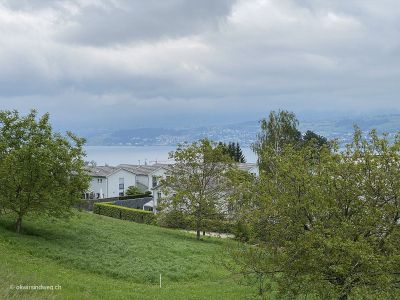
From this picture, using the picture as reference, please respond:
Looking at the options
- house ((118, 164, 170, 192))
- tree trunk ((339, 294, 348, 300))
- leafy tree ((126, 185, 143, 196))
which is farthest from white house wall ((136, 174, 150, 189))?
tree trunk ((339, 294, 348, 300))

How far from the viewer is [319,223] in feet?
42.1

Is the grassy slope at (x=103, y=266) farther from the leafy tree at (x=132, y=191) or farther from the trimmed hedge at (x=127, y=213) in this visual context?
the leafy tree at (x=132, y=191)

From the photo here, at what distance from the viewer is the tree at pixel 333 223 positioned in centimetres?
1236

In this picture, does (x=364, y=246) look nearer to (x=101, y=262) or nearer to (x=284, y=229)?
(x=284, y=229)

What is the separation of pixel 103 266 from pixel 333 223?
12.8 meters

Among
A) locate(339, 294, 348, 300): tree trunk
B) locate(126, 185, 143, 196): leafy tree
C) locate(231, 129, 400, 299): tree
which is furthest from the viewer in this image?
locate(126, 185, 143, 196): leafy tree

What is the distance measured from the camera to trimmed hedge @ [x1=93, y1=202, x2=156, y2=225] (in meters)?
52.0

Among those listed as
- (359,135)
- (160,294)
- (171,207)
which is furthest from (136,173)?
(359,135)

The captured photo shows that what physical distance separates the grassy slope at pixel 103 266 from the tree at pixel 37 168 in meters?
1.77

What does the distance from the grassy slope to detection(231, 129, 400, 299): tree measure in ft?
12.3

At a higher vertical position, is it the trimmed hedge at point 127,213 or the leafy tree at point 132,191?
the leafy tree at point 132,191

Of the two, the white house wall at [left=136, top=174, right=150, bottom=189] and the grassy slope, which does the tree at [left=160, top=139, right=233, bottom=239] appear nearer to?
the grassy slope

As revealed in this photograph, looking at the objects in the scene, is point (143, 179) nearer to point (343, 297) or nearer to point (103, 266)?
point (103, 266)

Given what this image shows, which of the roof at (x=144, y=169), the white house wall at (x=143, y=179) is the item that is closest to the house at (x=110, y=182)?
the white house wall at (x=143, y=179)
